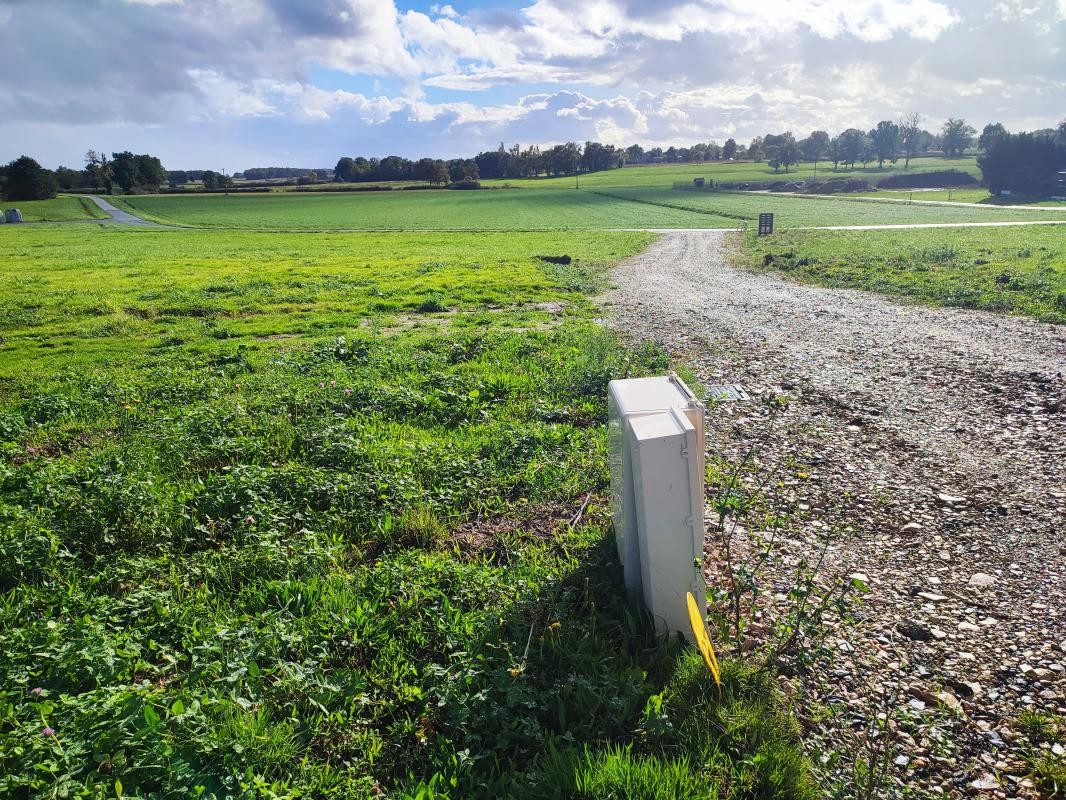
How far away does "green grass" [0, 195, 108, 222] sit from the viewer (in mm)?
87875

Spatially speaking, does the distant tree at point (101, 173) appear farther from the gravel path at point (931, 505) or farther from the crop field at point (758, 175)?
the gravel path at point (931, 505)

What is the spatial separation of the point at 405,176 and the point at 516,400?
171 m

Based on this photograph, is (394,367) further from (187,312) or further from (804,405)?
(187,312)

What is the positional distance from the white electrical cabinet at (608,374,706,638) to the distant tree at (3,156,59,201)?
158400 millimetres

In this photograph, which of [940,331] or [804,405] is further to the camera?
[940,331]

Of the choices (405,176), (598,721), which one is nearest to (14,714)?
(598,721)

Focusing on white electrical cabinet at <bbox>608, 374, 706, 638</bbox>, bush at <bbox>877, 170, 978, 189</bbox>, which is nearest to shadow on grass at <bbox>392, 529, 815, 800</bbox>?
white electrical cabinet at <bbox>608, 374, 706, 638</bbox>

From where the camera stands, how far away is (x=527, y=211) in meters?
83.5

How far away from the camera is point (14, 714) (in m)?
3.23

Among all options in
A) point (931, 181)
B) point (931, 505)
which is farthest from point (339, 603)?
point (931, 181)

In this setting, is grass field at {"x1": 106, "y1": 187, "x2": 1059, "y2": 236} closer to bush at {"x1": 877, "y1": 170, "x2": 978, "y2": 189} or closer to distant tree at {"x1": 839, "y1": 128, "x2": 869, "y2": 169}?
bush at {"x1": 877, "y1": 170, "x2": 978, "y2": 189}

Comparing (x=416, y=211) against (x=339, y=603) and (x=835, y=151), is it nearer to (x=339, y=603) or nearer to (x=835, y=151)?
(x=339, y=603)

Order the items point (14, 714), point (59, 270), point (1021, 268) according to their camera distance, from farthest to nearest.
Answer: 1. point (59, 270)
2. point (1021, 268)
3. point (14, 714)

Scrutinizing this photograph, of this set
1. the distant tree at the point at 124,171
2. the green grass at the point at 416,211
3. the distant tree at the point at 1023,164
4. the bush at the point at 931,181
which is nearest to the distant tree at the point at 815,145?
the bush at the point at 931,181
